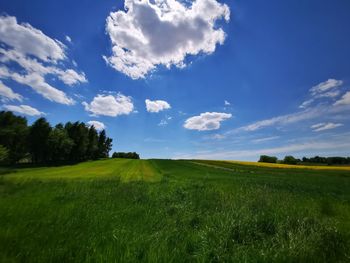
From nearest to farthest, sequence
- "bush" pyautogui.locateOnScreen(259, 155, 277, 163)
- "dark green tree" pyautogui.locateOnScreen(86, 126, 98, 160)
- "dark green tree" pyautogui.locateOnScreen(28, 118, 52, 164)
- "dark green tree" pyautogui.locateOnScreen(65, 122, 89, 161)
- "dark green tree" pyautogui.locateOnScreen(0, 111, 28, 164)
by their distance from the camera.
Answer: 1. "dark green tree" pyautogui.locateOnScreen(0, 111, 28, 164)
2. "dark green tree" pyautogui.locateOnScreen(28, 118, 52, 164)
3. "dark green tree" pyautogui.locateOnScreen(65, 122, 89, 161)
4. "dark green tree" pyautogui.locateOnScreen(86, 126, 98, 160)
5. "bush" pyautogui.locateOnScreen(259, 155, 277, 163)

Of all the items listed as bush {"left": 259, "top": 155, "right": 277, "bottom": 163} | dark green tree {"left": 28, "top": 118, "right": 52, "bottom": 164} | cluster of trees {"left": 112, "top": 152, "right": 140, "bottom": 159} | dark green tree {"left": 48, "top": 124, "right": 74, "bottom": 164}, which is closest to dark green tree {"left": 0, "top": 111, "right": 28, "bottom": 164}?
dark green tree {"left": 28, "top": 118, "right": 52, "bottom": 164}

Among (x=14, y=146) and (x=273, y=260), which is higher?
(x=14, y=146)

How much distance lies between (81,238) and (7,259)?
163 cm

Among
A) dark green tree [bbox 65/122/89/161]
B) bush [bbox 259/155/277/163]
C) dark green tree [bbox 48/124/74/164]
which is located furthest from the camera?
bush [bbox 259/155/277/163]

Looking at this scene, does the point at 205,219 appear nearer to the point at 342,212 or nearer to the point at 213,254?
the point at 213,254

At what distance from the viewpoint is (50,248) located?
5277 mm

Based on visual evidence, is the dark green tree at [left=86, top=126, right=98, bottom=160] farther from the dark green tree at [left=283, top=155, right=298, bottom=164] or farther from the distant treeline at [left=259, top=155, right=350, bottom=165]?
the dark green tree at [left=283, top=155, right=298, bottom=164]

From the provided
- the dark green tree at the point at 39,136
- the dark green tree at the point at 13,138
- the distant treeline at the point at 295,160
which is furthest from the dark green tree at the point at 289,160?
the dark green tree at the point at 13,138

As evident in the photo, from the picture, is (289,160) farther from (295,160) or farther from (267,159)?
(267,159)

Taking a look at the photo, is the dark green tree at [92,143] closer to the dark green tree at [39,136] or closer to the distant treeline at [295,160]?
the dark green tree at [39,136]

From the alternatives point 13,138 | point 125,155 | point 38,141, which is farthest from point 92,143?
point 125,155

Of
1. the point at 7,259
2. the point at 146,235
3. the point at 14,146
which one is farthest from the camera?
the point at 14,146

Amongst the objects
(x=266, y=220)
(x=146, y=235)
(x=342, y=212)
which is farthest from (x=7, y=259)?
(x=342, y=212)

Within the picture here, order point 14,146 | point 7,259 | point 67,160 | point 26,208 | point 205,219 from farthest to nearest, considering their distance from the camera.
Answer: point 67,160 → point 14,146 → point 26,208 → point 205,219 → point 7,259
